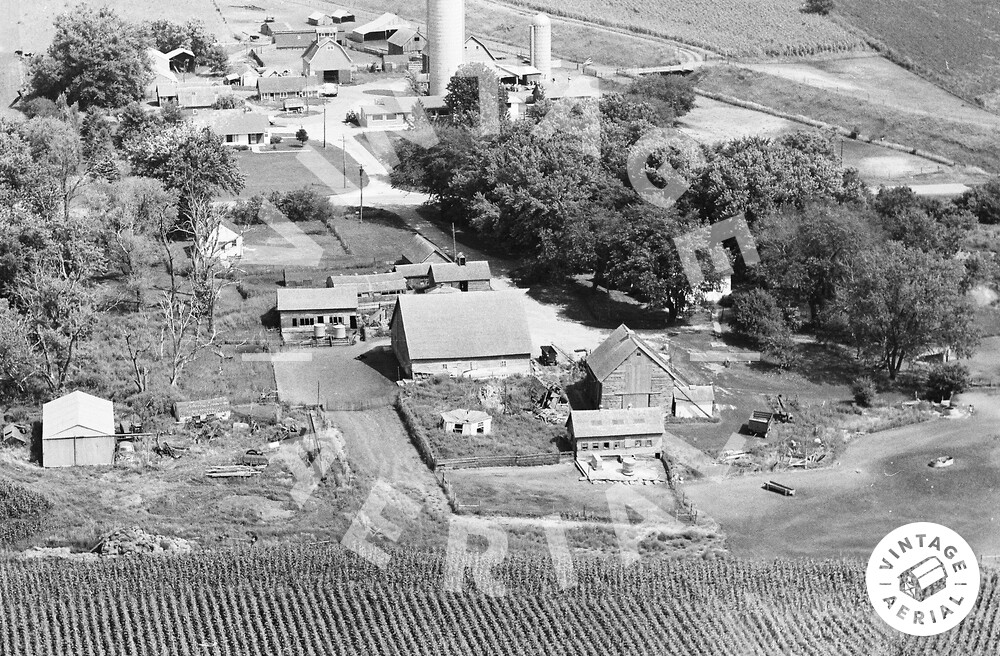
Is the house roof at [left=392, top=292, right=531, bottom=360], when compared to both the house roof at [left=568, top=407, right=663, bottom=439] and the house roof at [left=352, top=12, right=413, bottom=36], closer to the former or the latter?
the house roof at [left=568, top=407, right=663, bottom=439]

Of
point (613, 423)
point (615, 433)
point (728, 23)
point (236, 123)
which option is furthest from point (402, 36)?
point (615, 433)

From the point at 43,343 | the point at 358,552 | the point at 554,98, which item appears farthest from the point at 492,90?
the point at 358,552

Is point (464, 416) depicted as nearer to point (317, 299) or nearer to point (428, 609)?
point (317, 299)

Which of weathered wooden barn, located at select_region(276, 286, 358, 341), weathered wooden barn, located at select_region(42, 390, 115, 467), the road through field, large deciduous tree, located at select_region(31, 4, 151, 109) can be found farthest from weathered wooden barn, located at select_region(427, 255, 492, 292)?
large deciduous tree, located at select_region(31, 4, 151, 109)

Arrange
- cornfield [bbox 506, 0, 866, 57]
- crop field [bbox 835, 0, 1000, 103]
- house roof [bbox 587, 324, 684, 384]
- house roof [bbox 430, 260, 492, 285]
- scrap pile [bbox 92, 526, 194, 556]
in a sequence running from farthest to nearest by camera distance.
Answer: cornfield [bbox 506, 0, 866, 57] → crop field [bbox 835, 0, 1000, 103] → house roof [bbox 430, 260, 492, 285] → house roof [bbox 587, 324, 684, 384] → scrap pile [bbox 92, 526, 194, 556]

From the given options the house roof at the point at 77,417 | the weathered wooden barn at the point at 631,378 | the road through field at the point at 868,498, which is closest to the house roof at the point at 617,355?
the weathered wooden barn at the point at 631,378

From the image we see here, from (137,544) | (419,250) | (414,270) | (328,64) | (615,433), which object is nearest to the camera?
(137,544)
